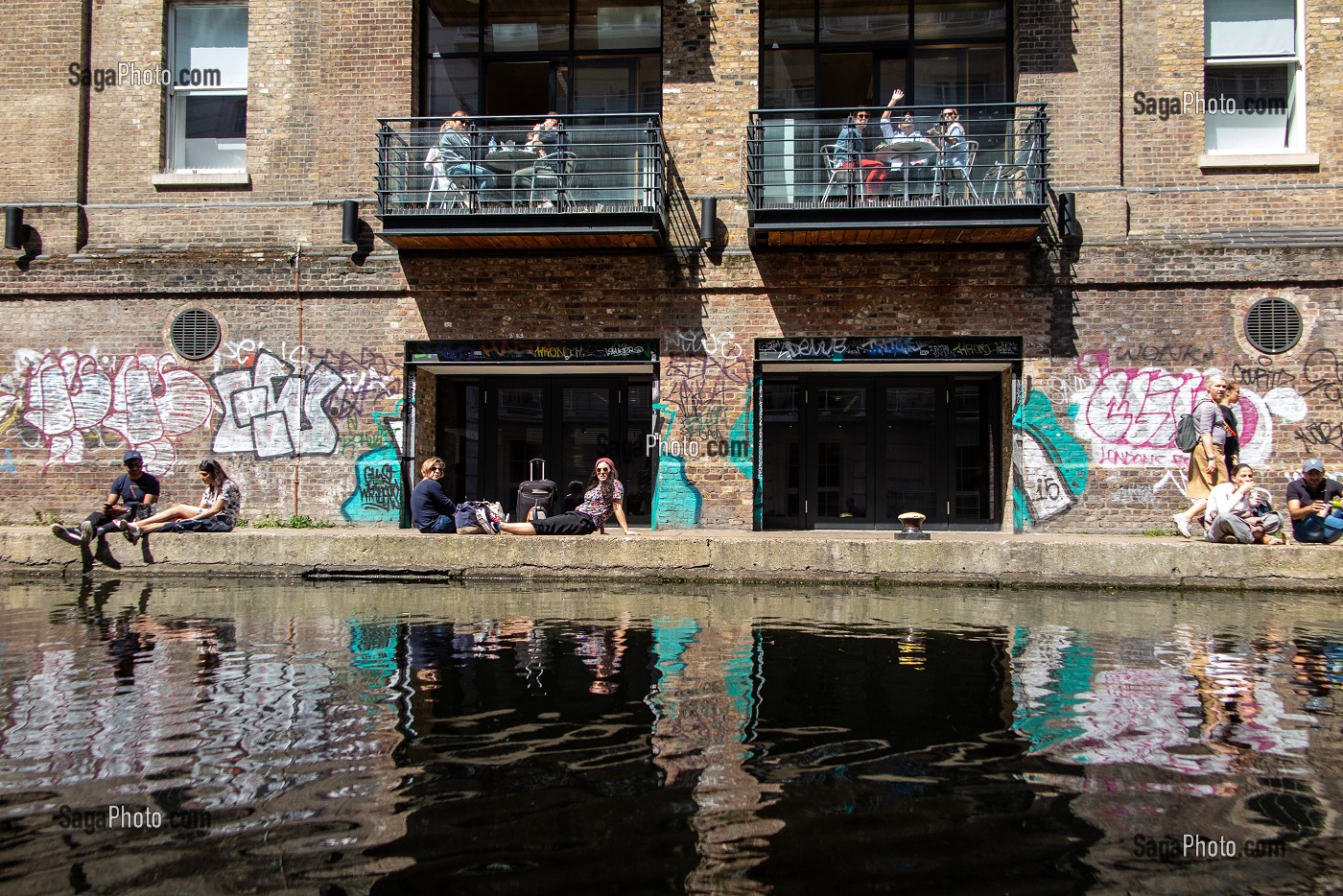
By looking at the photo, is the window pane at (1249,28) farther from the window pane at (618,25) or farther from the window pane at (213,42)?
the window pane at (213,42)

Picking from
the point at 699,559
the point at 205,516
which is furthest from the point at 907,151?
the point at 205,516

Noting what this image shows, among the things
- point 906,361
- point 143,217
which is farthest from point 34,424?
point 906,361

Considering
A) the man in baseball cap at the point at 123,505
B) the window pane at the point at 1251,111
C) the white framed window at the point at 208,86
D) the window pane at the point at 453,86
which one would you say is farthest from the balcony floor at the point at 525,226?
the window pane at the point at 1251,111

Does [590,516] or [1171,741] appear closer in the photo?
[1171,741]

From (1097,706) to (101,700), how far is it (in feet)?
15.5

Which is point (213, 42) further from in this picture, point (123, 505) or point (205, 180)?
point (123, 505)

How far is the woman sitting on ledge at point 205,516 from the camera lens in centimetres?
1068

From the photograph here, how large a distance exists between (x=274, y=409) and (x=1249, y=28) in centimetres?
1394

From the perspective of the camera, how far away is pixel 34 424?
44.8ft

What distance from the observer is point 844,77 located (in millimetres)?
13867

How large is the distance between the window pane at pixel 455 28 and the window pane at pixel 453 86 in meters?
0.22

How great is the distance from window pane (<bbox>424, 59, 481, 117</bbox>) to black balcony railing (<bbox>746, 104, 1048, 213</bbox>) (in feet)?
13.4

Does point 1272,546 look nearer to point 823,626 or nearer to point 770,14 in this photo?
point 823,626

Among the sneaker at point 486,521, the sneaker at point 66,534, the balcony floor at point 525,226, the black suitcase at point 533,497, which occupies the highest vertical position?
the balcony floor at point 525,226
